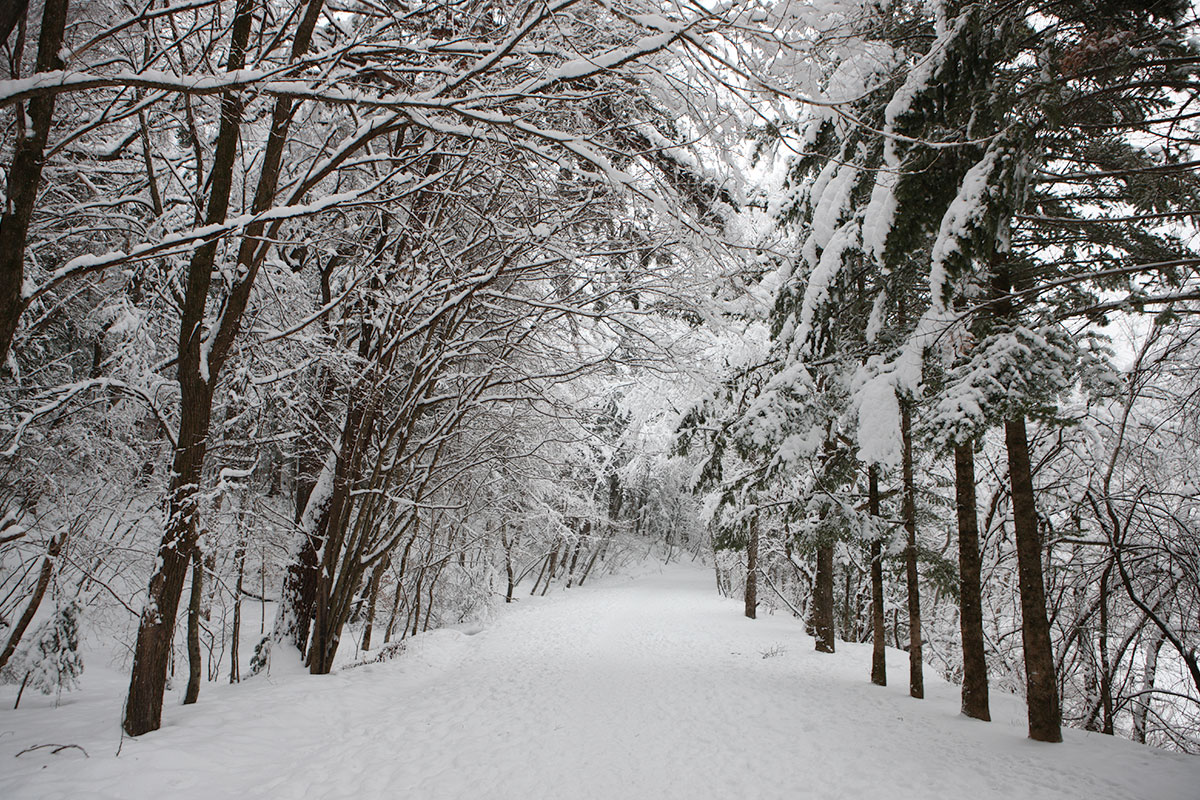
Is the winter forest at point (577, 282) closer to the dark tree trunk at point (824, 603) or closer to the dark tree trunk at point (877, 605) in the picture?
the dark tree trunk at point (877, 605)

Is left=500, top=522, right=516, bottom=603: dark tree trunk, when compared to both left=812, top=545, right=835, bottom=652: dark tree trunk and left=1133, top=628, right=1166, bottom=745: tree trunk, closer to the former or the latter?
left=812, top=545, right=835, bottom=652: dark tree trunk

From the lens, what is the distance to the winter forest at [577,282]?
3.19 m

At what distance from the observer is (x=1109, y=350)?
18.7ft

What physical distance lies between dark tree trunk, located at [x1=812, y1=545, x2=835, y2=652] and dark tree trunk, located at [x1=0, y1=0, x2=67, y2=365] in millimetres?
11455

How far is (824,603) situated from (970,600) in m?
5.15

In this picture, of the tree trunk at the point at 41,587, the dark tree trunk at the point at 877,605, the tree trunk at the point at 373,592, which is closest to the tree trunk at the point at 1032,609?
the dark tree trunk at the point at 877,605

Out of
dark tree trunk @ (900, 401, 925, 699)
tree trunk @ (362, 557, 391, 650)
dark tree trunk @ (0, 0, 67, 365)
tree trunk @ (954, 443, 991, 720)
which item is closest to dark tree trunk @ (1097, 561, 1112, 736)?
tree trunk @ (954, 443, 991, 720)

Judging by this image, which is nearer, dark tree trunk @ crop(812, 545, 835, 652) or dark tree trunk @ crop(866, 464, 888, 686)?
dark tree trunk @ crop(866, 464, 888, 686)

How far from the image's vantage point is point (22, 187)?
3.10 metres

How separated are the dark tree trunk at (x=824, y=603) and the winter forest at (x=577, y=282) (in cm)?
125

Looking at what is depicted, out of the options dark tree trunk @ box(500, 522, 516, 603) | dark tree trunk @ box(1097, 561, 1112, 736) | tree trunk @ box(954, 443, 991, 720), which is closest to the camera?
tree trunk @ box(954, 443, 991, 720)

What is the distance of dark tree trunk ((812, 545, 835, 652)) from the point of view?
35.9 feet

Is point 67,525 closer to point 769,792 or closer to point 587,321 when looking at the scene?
point 587,321

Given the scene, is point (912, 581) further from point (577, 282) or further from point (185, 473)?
point (185, 473)
